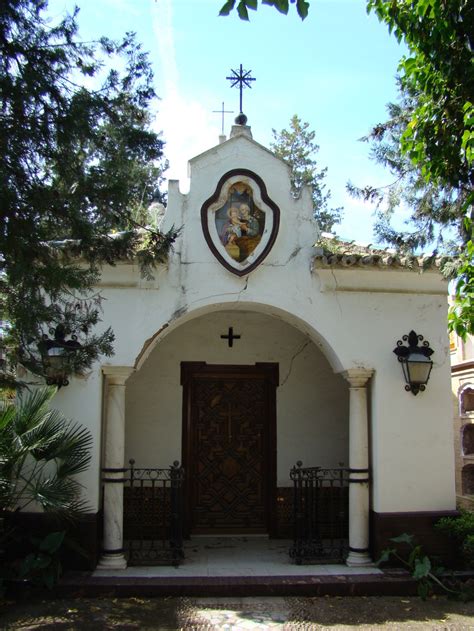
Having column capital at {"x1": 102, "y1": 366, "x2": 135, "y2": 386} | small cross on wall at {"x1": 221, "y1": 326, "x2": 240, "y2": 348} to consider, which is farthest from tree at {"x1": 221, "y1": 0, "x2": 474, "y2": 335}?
small cross on wall at {"x1": 221, "y1": 326, "x2": 240, "y2": 348}

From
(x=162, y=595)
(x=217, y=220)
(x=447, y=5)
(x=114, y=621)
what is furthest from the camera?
(x=217, y=220)

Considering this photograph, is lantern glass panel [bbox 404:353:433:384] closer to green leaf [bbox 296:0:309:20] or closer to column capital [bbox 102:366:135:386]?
column capital [bbox 102:366:135:386]

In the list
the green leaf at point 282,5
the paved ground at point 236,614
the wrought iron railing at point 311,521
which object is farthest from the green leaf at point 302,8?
the wrought iron railing at point 311,521

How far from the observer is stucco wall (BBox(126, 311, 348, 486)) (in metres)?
9.70

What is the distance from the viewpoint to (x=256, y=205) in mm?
8156

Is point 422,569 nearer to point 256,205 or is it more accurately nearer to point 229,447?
point 229,447

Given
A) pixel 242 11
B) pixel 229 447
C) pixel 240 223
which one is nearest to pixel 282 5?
pixel 242 11

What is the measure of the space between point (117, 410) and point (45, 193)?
3.69m

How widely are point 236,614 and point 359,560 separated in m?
1.85

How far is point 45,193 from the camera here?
4.82m

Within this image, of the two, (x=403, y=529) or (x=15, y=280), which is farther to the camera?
(x=403, y=529)

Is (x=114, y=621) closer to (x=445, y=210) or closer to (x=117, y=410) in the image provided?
(x=117, y=410)

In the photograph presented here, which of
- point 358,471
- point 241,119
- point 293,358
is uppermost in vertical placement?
point 241,119

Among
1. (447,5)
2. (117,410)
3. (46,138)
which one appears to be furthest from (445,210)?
(46,138)
